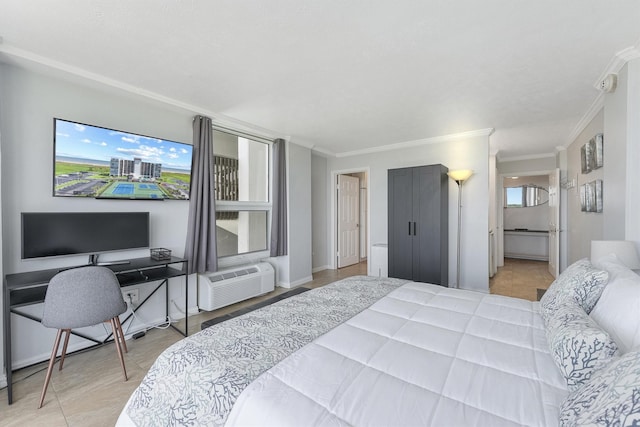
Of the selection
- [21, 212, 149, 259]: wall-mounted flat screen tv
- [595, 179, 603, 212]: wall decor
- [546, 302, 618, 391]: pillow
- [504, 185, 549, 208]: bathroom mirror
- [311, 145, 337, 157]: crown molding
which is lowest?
[546, 302, 618, 391]: pillow

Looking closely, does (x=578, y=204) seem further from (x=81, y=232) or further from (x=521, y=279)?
(x=81, y=232)

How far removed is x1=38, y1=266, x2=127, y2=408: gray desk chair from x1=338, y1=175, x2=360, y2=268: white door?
439 centimetres

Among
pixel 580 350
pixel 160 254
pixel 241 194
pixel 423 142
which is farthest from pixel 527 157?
pixel 160 254

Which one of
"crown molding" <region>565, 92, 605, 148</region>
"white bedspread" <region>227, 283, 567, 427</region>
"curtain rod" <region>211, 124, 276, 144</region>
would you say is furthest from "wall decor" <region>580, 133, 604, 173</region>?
"curtain rod" <region>211, 124, 276, 144</region>

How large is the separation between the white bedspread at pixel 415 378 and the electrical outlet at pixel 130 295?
2423mm

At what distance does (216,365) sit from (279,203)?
334 centimetres

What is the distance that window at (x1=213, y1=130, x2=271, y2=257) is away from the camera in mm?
3748

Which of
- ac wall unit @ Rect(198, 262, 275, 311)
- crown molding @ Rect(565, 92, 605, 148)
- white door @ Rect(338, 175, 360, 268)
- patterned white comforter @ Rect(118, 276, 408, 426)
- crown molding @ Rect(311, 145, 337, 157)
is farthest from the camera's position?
white door @ Rect(338, 175, 360, 268)

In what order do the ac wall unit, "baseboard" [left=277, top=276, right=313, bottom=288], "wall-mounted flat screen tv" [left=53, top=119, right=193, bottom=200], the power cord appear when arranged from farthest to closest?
1. "baseboard" [left=277, top=276, right=313, bottom=288]
2. the ac wall unit
3. the power cord
4. "wall-mounted flat screen tv" [left=53, top=119, right=193, bottom=200]

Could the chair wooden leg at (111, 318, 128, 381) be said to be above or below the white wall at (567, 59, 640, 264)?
below

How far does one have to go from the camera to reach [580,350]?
37.7 inches

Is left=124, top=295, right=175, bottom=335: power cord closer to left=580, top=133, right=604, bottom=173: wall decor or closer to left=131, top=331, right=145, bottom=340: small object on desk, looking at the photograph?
left=131, top=331, right=145, bottom=340: small object on desk

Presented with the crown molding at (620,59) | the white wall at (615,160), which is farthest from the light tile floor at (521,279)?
the crown molding at (620,59)

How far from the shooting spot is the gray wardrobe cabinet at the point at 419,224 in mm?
4031
